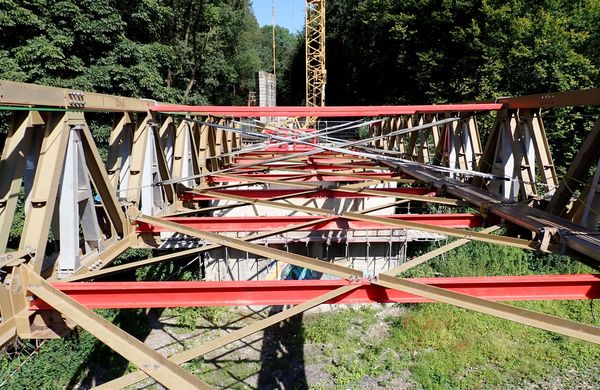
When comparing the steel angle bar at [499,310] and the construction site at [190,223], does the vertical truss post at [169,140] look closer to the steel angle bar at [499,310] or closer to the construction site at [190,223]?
→ the construction site at [190,223]

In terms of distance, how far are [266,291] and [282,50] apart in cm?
7323

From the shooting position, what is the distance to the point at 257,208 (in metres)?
11.1

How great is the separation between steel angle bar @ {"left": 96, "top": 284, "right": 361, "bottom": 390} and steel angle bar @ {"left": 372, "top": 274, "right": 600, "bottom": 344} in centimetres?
36

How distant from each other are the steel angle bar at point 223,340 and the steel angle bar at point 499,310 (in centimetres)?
36

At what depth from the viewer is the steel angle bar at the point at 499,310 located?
2588 millimetres

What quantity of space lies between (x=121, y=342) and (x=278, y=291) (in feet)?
3.86

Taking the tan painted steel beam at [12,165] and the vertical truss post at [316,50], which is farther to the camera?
the vertical truss post at [316,50]

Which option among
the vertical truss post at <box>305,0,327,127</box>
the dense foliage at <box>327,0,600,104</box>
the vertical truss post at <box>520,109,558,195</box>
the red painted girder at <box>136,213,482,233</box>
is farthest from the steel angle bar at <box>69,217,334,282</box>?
the vertical truss post at <box>305,0,327,127</box>

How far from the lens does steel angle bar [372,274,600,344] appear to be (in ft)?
8.49

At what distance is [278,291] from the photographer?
10.8 feet

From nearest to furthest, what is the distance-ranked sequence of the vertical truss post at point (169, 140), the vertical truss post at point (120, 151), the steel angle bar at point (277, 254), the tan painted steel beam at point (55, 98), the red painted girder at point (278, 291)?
the tan painted steel beam at point (55, 98), the red painted girder at point (278, 291), the steel angle bar at point (277, 254), the vertical truss post at point (120, 151), the vertical truss post at point (169, 140)

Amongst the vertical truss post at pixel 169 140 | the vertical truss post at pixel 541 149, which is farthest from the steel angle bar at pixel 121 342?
the vertical truss post at pixel 541 149

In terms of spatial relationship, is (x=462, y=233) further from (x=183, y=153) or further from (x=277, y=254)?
(x=183, y=153)

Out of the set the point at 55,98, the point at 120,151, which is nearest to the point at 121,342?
the point at 55,98
